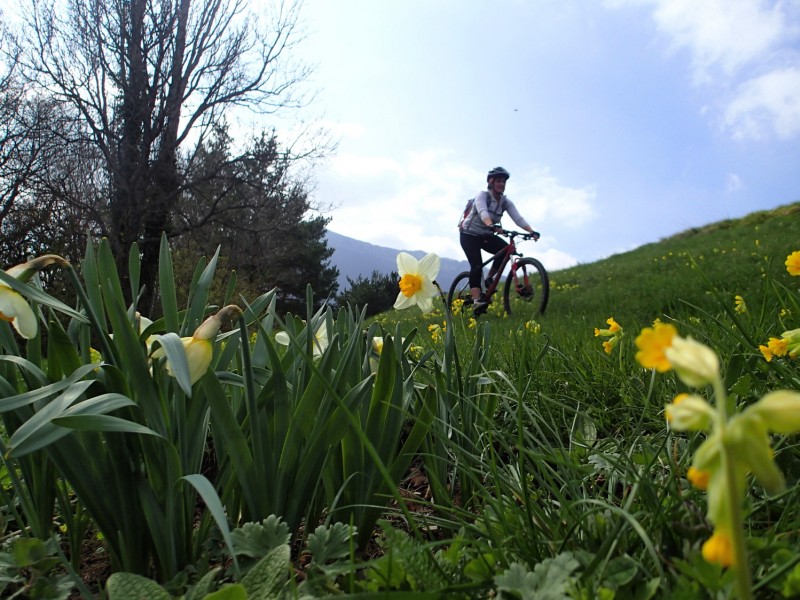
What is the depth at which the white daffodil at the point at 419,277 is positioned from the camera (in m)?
1.57

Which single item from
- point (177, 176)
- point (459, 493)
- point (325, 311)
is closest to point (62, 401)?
point (325, 311)

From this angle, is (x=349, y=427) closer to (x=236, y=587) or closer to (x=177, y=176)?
(x=236, y=587)

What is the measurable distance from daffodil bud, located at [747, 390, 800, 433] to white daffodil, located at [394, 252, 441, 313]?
3.97 ft

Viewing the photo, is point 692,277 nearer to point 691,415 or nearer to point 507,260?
point 507,260

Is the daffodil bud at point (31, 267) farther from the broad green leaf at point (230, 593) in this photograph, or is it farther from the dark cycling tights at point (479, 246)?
the dark cycling tights at point (479, 246)

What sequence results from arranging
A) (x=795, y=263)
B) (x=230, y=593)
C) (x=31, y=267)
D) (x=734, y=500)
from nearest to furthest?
(x=734, y=500), (x=230, y=593), (x=31, y=267), (x=795, y=263)

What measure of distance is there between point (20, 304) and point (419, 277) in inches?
38.2

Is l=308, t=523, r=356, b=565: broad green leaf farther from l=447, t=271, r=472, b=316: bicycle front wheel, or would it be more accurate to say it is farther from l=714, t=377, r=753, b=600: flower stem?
l=447, t=271, r=472, b=316: bicycle front wheel

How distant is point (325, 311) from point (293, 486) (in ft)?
2.00

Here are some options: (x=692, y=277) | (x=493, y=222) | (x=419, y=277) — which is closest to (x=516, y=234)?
(x=493, y=222)

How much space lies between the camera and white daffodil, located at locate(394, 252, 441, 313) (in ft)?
5.15

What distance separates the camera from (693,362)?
0.35 metres

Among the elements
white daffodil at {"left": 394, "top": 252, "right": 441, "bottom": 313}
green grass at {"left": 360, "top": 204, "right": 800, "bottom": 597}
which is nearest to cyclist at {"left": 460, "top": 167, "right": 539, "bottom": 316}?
green grass at {"left": 360, "top": 204, "right": 800, "bottom": 597}

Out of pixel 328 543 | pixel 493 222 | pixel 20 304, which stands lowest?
pixel 328 543
